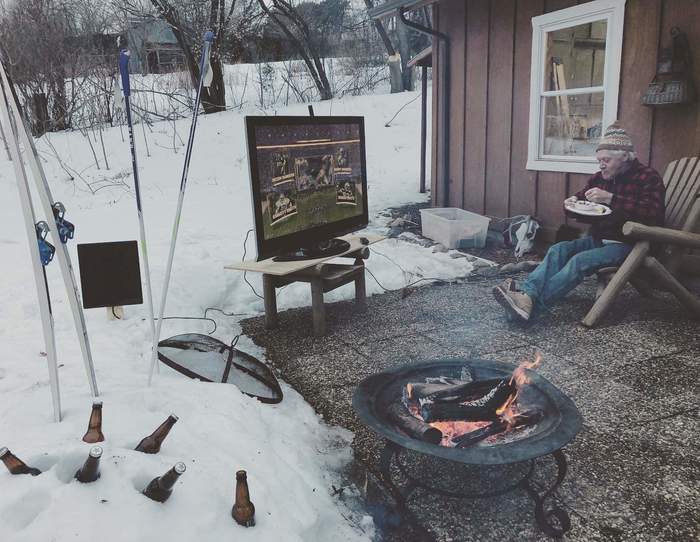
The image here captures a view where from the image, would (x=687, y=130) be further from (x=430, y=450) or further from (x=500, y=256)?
(x=430, y=450)

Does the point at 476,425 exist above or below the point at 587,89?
below

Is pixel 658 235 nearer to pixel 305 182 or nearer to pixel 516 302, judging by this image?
pixel 516 302

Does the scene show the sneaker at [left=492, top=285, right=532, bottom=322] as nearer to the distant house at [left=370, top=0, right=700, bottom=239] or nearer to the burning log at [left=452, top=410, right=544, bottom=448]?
the burning log at [left=452, top=410, right=544, bottom=448]

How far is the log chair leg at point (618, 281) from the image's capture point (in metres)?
3.83

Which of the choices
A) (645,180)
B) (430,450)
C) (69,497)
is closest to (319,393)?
(430,450)

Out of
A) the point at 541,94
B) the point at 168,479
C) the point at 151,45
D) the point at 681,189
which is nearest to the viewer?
the point at 168,479

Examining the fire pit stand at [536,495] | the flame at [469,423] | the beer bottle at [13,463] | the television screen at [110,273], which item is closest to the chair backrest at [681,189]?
the flame at [469,423]

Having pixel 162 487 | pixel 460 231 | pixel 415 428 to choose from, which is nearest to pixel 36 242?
pixel 162 487

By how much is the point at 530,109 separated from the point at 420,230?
1.88 meters

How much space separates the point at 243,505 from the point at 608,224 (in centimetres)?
332

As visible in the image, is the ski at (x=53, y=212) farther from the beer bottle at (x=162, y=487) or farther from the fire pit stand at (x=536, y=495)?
the fire pit stand at (x=536, y=495)

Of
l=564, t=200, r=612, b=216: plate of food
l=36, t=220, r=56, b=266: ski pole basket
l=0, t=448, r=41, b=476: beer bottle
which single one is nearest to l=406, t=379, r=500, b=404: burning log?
l=0, t=448, r=41, b=476: beer bottle

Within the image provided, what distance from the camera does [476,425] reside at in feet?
6.98

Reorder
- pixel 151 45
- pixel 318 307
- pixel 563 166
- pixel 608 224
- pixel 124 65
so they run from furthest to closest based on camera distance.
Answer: pixel 151 45, pixel 563 166, pixel 608 224, pixel 318 307, pixel 124 65
